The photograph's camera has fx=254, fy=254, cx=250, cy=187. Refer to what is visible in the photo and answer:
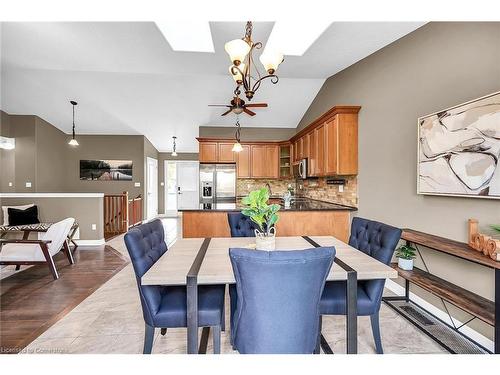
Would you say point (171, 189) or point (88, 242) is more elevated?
point (171, 189)

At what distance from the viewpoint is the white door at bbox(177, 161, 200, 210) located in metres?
9.32

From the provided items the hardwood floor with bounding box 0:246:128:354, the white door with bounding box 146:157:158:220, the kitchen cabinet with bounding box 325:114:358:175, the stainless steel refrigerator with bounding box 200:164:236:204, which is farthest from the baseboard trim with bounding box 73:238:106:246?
the kitchen cabinet with bounding box 325:114:358:175

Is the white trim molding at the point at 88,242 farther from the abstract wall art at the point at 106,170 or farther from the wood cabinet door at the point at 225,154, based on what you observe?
the wood cabinet door at the point at 225,154

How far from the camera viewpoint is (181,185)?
9.38 m

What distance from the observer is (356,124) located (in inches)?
138

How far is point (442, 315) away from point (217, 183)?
447 cm

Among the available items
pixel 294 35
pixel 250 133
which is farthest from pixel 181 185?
pixel 294 35

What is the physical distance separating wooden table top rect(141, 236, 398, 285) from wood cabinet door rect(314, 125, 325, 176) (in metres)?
2.14

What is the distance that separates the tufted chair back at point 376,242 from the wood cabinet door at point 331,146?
1.60m

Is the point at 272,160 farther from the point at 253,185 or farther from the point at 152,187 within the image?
the point at 152,187

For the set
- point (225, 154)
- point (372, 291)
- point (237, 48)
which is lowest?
point (372, 291)

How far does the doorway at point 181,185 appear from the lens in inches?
367

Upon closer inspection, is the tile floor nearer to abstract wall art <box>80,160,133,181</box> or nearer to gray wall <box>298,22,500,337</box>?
gray wall <box>298,22,500,337</box>

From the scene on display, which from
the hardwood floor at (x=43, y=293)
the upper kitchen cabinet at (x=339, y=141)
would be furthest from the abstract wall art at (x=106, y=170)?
the upper kitchen cabinet at (x=339, y=141)
